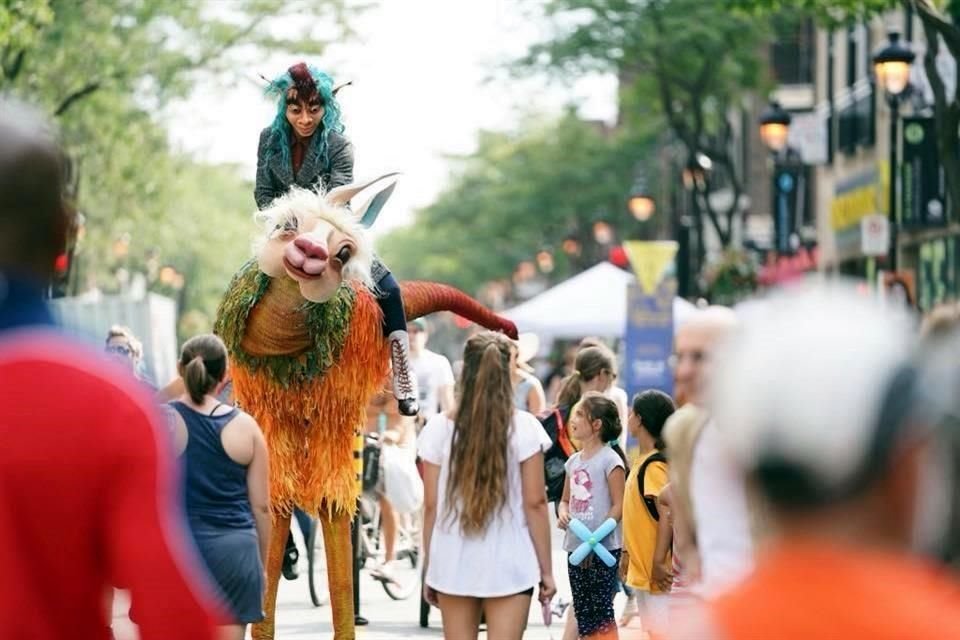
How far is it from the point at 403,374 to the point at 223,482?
213 cm

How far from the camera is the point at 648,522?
1032 cm

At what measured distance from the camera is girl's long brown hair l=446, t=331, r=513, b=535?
8859 millimetres

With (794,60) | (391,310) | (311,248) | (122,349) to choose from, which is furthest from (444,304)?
(794,60)

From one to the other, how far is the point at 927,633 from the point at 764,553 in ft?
0.93

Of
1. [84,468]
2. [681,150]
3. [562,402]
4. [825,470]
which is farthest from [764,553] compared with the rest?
[681,150]

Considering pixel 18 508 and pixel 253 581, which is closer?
pixel 18 508

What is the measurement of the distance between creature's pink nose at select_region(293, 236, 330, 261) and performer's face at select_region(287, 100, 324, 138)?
43.3 inches

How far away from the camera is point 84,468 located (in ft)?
11.7

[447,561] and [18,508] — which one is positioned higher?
[18,508]

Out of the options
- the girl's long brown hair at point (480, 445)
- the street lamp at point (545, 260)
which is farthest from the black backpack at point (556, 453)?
the street lamp at point (545, 260)

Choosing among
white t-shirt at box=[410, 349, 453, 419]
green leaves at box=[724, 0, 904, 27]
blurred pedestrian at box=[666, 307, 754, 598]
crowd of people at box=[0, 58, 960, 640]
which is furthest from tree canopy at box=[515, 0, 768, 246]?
crowd of people at box=[0, 58, 960, 640]

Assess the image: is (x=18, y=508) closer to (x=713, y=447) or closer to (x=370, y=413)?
(x=713, y=447)

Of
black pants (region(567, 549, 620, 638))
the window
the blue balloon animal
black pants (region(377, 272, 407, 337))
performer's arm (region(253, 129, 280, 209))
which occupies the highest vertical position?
the window

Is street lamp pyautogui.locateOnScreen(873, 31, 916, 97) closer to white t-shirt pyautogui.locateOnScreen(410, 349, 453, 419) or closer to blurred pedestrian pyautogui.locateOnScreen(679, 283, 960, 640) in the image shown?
white t-shirt pyautogui.locateOnScreen(410, 349, 453, 419)
